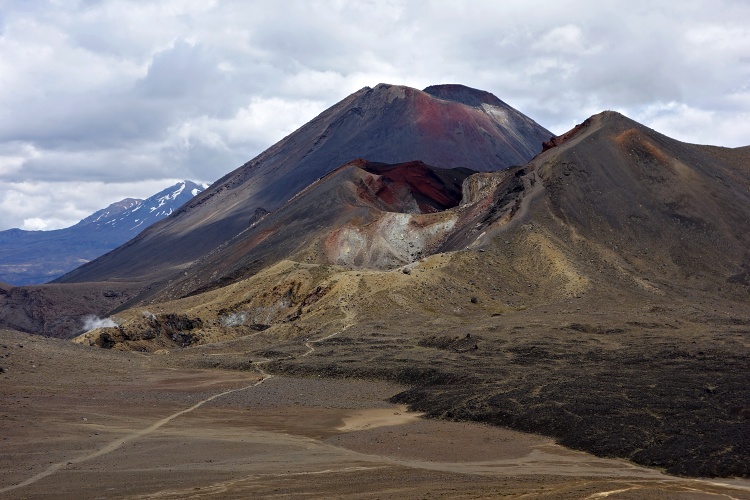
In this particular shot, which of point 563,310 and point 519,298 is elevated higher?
point 519,298

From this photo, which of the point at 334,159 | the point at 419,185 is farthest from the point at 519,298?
the point at 334,159

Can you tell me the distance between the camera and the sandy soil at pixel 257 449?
23.5 metres

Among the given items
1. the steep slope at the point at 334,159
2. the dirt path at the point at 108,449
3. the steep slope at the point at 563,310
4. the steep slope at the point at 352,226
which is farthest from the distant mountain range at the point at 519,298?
the steep slope at the point at 334,159

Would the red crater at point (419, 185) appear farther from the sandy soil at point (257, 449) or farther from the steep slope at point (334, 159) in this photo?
the sandy soil at point (257, 449)

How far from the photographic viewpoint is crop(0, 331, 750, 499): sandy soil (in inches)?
926

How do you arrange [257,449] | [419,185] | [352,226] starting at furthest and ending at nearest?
[419,185] → [352,226] → [257,449]

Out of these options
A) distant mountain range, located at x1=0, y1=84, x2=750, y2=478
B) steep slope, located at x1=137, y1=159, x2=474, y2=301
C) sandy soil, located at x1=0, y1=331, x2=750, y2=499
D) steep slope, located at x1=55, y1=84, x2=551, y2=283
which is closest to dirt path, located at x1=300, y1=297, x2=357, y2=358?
distant mountain range, located at x1=0, y1=84, x2=750, y2=478

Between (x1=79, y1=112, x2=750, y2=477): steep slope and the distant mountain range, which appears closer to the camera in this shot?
(x1=79, y1=112, x2=750, y2=477): steep slope

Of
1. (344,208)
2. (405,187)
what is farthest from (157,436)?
(405,187)

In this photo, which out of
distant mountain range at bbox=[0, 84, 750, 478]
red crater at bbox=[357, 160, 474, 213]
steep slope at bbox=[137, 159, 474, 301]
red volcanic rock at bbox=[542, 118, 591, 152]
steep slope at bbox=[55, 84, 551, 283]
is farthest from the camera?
steep slope at bbox=[55, 84, 551, 283]

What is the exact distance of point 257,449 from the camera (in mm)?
30406

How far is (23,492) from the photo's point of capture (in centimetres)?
2331

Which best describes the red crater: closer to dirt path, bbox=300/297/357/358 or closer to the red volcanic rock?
the red volcanic rock

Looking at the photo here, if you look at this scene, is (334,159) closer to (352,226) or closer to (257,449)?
(352,226)
